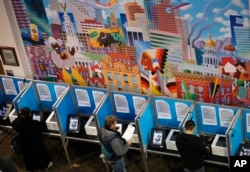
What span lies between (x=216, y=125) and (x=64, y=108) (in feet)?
6.78

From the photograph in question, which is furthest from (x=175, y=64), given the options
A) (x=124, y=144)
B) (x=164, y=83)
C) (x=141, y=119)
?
(x=124, y=144)

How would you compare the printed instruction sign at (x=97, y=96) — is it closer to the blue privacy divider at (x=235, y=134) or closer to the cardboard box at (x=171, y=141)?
the cardboard box at (x=171, y=141)

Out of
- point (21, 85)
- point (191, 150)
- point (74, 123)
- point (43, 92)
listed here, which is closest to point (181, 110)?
point (191, 150)

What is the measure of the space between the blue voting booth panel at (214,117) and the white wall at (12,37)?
9.00 ft

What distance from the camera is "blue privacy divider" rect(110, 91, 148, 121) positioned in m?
6.64

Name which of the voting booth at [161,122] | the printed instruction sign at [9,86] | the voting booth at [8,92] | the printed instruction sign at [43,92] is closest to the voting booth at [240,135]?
the voting booth at [161,122]

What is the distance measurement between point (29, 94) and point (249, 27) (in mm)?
3326

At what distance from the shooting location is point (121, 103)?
6789mm

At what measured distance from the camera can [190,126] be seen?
5391 mm

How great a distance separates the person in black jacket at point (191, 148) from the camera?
5391mm

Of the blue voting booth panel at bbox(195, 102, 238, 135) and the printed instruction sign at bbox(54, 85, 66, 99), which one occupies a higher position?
the printed instruction sign at bbox(54, 85, 66, 99)

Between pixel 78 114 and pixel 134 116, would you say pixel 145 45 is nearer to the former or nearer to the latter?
pixel 134 116

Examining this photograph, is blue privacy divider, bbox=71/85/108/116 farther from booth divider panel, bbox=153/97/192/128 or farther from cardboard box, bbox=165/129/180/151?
cardboard box, bbox=165/129/180/151

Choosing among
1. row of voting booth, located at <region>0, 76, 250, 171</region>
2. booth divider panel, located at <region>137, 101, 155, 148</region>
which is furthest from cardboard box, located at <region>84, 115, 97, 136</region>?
booth divider panel, located at <region>137, 101, 155, 148</region>
